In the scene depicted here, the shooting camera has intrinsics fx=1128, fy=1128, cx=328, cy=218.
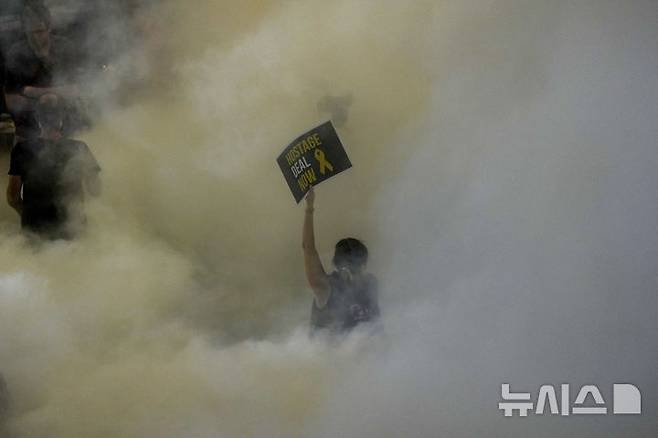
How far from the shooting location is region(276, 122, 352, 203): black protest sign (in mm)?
4070

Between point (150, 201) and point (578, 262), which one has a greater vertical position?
point (150, 201)

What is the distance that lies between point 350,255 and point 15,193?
1.40m

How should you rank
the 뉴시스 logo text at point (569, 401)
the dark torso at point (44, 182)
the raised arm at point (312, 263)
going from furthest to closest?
the dark torso at point (44, 182), the raised arm at point (312, 263), the 뉴시스 logo text at point (569, 401)

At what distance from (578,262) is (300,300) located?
3.52 ft

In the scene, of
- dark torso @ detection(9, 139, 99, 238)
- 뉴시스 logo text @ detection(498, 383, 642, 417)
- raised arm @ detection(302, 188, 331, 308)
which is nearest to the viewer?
뉴시스 logo text @ detection(498, 383, 642, 417)

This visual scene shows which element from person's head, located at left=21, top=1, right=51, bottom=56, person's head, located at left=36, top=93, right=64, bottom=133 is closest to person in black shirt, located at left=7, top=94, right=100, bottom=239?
person's head, located at left=36, top=93, right=64, bottom=133

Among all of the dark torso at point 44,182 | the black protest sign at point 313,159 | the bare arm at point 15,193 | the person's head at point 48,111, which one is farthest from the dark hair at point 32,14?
the black protest sign at point 313,159

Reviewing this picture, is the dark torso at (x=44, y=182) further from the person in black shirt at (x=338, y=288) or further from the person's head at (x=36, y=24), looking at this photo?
the person in black shirt at (x=338, y=288)

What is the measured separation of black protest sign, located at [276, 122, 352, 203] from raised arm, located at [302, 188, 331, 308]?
0.19ft

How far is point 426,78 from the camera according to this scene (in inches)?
174

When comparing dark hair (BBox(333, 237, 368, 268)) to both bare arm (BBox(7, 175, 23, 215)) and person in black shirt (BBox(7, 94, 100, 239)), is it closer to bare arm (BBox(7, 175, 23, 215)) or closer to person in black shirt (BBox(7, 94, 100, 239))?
person in black shirt (BBox(7, 94, 100, 239))

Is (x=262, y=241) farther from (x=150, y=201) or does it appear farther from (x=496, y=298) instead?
(x=496, y=298)

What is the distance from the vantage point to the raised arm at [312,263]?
4.14 m

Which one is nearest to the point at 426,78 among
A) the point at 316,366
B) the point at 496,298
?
the point at 496,298
